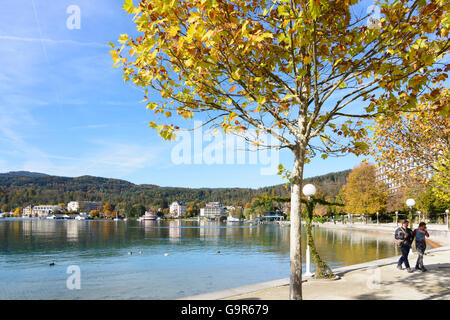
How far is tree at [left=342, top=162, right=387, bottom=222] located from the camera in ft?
226

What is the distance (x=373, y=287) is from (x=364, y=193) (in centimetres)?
6633

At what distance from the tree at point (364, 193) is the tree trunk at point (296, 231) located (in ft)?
216

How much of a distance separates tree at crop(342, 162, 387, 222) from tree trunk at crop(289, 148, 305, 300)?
65.8m

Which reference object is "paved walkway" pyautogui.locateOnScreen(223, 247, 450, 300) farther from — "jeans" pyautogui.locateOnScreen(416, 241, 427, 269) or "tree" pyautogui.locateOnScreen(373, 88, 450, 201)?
"tree" pyautogui.locateOnScreen(373, 88, 450, 201)

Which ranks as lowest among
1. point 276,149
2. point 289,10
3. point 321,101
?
point 276,149

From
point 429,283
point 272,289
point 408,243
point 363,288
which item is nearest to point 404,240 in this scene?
point 408,243

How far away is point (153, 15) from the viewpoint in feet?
19.0

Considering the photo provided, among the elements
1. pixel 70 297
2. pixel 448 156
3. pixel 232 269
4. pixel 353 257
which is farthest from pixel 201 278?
pixel 448 156

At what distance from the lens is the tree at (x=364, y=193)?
226ft

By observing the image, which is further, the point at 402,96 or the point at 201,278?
the point at 201,278

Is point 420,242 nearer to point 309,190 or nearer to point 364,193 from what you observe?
point 309,190

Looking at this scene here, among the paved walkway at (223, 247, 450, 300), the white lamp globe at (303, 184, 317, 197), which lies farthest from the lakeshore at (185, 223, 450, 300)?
the white lamp globe at (303, 184, 317, 197)

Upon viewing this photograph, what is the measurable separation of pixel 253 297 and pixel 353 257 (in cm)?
1910
